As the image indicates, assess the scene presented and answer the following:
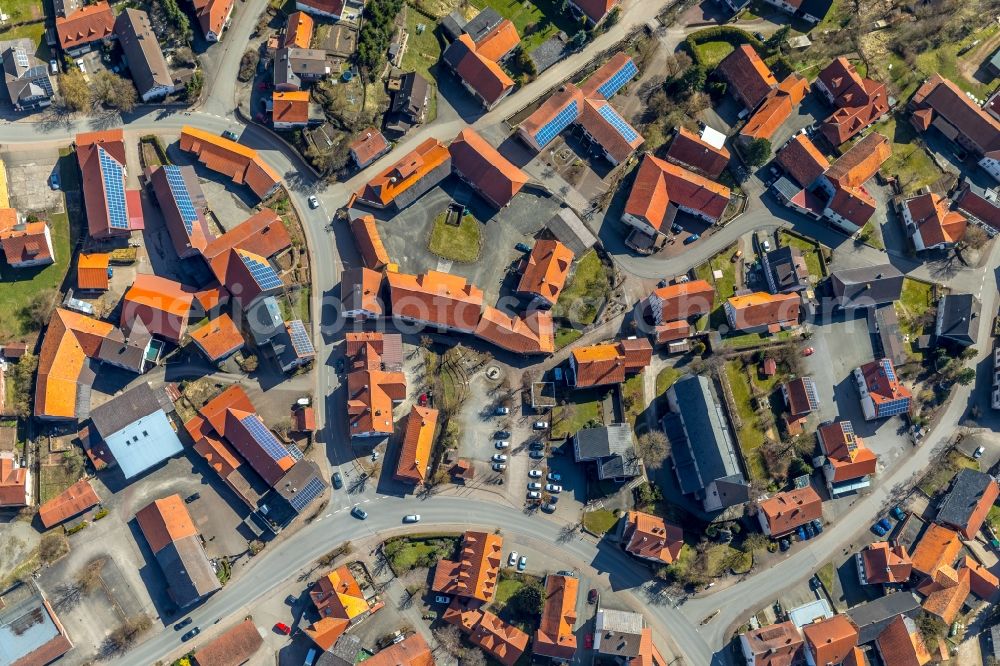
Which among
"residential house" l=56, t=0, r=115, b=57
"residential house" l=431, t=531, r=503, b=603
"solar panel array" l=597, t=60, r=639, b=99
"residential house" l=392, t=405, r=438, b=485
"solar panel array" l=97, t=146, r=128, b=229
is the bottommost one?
"residential house" l=431, t=531, r=503, b=603

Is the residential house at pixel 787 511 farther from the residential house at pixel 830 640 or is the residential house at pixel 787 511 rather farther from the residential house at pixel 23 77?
the residential house at pixel 23 77

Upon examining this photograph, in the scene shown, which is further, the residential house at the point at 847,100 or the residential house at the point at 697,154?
the residential house at the point at 847,100

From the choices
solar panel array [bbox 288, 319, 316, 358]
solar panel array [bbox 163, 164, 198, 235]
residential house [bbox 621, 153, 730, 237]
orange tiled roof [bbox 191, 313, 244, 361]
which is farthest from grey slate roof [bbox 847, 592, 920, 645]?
solar panel array [bbox 163, 164, 198, 235]

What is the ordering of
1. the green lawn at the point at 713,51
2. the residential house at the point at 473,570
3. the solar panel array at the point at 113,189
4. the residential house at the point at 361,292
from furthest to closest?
the green lawn at the point at 713,51, the residential house at the point at 361,292, the solar panel array at the point at 113,189, the residential house at the point at 473,570

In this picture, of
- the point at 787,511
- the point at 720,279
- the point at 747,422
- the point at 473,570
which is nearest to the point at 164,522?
the point at 473,570

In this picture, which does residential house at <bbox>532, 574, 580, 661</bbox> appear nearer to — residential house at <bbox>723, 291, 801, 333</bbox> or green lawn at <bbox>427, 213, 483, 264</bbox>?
residential house at <bbox>723, 291, 801, 333</bbox>

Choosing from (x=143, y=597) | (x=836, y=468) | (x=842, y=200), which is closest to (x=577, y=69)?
(x=842, y=200)

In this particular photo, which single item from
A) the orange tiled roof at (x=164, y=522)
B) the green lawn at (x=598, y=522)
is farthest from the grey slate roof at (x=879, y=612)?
the orange tiled roof at (x=164, y=522)
